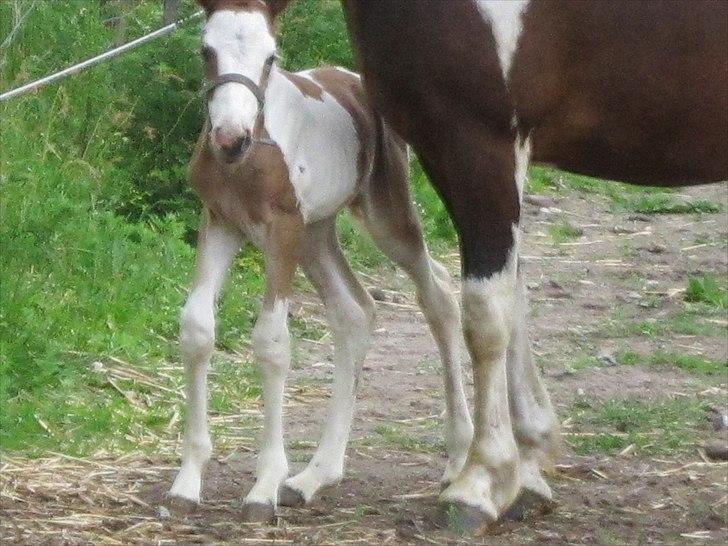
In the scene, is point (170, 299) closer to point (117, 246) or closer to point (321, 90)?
point (117, 246)

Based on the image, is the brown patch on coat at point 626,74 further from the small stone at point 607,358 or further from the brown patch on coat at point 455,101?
the small stone at point 607,358

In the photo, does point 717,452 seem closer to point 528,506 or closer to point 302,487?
point 528,506

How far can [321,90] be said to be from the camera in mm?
4777

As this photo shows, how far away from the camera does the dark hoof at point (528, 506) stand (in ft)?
15.0

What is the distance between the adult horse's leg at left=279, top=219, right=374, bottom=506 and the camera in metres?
4.70

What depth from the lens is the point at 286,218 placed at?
14.3ft

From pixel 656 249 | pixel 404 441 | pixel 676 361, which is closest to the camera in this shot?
pixel 404 441

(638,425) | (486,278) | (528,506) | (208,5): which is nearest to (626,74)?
(486,278)

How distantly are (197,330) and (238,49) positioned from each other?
2.81ft

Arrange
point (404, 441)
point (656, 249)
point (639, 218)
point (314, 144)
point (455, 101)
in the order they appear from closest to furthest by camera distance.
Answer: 1. point (455, 101)
2. point (314, 144)
3. point (404, 441)
4. point (656, 249)
5. point (639, 218)

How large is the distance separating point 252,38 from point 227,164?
0.35 metres

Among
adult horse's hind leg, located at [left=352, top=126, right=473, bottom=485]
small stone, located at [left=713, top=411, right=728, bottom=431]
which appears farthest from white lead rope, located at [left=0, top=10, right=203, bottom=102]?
small stone, located at [left=713, top=411, right=728, bottom=431]

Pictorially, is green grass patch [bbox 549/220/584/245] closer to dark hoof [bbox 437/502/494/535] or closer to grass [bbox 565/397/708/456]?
grass [bbox 565/397/708/456]

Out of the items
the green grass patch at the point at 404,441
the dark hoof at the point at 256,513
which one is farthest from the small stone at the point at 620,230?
the dark hoof at the point at 256,513
